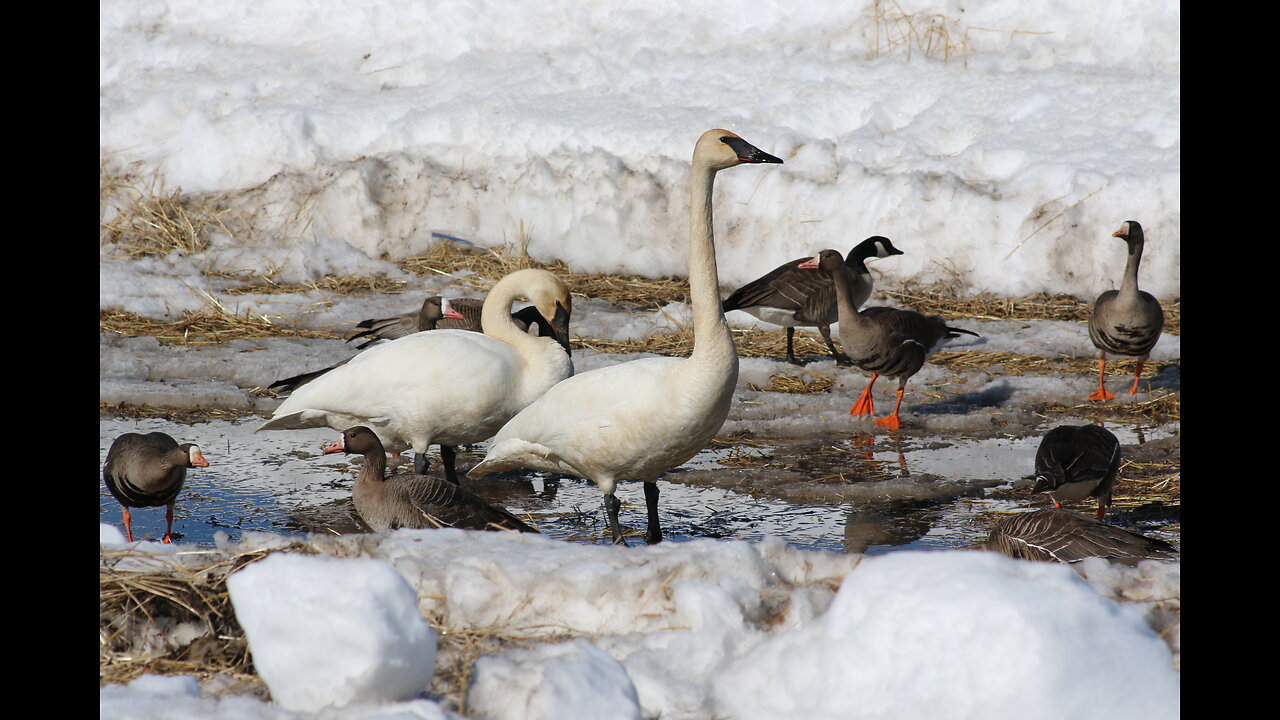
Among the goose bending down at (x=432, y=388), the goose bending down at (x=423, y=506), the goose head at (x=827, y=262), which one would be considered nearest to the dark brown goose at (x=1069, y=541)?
the goose bending down at (x=423, y=506)

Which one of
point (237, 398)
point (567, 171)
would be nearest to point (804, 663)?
point (237, 398)

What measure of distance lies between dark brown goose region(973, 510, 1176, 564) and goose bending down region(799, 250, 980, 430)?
278 cm

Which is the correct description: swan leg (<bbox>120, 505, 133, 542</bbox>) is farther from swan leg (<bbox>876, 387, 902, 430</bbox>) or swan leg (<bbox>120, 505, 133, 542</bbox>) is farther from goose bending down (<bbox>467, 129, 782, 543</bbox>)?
swan leg (<bbox>876, 387, 902, 430</bbox>)

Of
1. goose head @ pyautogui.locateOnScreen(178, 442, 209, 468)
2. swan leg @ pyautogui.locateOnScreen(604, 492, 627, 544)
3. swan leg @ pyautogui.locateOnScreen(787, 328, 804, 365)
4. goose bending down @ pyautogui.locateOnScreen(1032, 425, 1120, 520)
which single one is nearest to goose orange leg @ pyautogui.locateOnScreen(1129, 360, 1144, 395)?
swan leg @ pyautogui.locateOnScreen(787, 328, 804, 365)

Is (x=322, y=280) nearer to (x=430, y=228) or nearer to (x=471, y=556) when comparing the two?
(x=430, y=228)

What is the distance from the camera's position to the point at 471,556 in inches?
150

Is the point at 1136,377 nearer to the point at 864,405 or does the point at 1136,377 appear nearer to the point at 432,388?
the point at 864,405

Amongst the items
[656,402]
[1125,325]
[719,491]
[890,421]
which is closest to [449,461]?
[719,491]

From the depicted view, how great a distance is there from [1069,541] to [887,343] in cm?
324

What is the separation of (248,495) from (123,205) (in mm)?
7300

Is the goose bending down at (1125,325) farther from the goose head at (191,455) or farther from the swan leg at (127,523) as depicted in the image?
the swan leg at (127,523)

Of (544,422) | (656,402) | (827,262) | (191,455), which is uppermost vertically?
(827,262)

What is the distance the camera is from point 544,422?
5.54m

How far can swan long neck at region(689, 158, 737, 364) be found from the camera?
16.9ft
